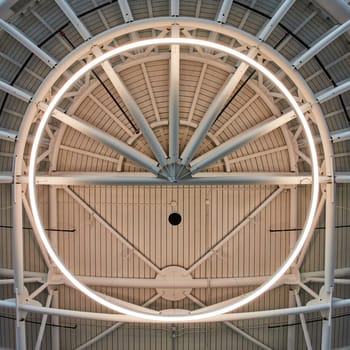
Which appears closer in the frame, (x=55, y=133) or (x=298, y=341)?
(x=55, y=133)

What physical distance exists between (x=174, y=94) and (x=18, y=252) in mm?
6966

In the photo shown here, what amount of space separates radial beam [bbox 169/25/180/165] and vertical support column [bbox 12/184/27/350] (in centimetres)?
496

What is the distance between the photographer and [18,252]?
38.6ft

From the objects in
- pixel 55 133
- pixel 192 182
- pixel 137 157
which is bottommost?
pixel 192 182

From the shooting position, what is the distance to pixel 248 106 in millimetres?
15047

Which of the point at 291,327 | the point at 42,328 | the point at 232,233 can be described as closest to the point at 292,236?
the point at 232,233

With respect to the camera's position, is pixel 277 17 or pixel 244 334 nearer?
pixel 277 17

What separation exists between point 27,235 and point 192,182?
8.64 meters

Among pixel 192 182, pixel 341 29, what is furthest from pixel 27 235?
pixel 341 29

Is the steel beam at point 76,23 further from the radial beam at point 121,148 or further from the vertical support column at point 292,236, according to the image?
the vertical support column at point 292,236

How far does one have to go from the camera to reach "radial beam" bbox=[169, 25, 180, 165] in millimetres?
10219

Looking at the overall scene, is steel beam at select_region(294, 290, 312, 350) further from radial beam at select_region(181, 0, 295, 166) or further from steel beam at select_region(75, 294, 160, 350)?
radial beam at select_region(181, 0, 295, 166)

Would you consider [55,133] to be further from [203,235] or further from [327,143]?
[327,143]

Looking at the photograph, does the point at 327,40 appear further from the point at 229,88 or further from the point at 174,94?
the point at 174,94
